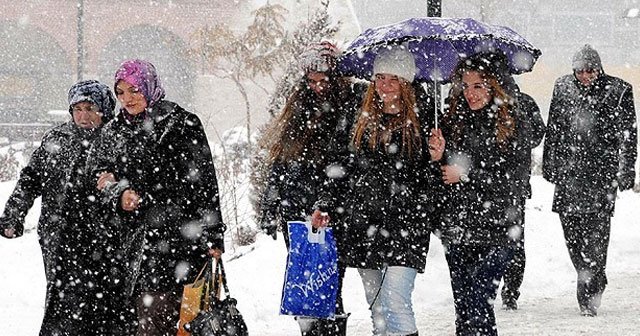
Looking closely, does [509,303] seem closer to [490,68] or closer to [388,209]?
[490,68]

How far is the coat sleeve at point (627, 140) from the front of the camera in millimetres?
7305

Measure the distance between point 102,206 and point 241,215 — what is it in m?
6.15

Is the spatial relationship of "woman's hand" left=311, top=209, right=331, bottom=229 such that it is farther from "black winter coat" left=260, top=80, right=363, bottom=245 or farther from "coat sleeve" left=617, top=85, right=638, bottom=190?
"coat sleeve" left=617, top=85, right=638, bottom=190

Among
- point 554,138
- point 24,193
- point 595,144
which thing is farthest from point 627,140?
point 24,193

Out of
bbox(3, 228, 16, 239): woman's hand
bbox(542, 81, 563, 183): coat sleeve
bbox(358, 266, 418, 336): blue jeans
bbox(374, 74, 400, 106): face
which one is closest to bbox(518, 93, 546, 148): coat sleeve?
Answer: bbox(542, 81, 563, 183): coat sleeve

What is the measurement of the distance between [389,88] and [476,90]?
50 centimetres

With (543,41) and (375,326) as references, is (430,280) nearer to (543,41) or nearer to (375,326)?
(375,326)

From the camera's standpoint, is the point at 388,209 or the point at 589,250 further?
the point at 589,250

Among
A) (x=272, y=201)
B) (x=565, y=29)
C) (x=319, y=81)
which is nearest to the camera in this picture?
(x=319, y=81)

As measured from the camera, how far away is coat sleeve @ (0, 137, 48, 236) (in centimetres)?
536

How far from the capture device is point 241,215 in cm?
1134

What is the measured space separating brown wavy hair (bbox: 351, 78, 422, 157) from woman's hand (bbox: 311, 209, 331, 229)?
41cm

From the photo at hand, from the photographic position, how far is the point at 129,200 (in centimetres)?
474

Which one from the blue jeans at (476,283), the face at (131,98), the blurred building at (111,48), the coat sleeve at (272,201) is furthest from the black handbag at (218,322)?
the blurred building at (111,48)
